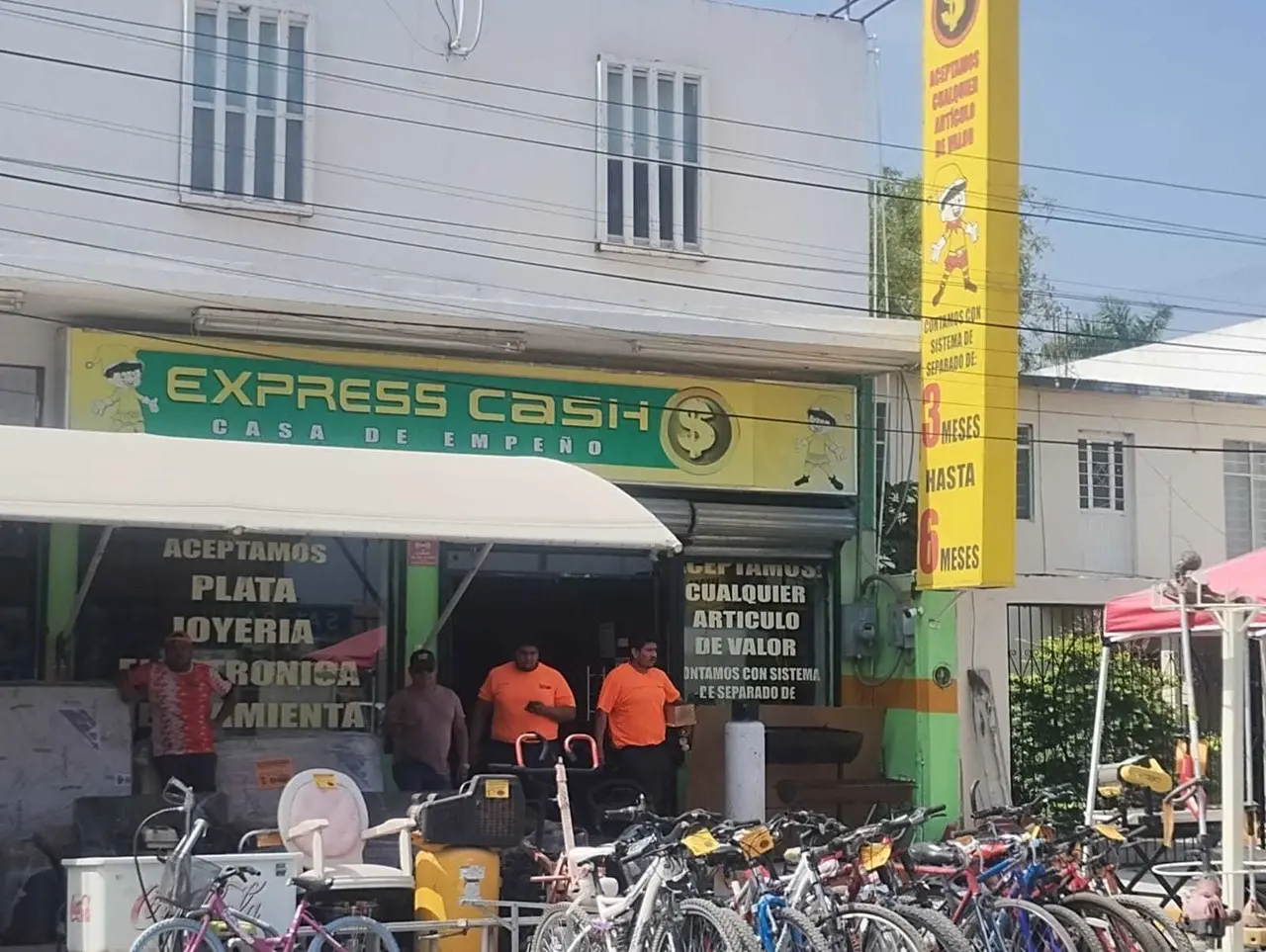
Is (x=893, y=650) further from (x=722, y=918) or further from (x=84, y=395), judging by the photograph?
(x=722, y=918)

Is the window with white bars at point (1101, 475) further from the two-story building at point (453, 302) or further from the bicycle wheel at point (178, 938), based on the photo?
the bicycle wheel at point (178, 938)

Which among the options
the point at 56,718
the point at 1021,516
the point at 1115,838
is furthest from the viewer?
the point at 1021,516

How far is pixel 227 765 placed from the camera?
41.2 ft

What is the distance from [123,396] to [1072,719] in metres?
9.50

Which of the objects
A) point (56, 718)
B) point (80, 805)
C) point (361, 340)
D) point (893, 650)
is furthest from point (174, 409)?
point (893, 650)

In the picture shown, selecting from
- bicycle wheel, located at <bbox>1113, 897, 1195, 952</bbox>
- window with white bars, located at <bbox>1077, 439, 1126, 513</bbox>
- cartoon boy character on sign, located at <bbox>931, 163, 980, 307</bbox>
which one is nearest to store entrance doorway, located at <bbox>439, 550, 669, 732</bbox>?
cartoon boy character on sign, located at <bbox>931, 163, 980, 307</bbox>

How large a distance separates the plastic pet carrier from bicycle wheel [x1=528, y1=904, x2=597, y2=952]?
1.81 feet

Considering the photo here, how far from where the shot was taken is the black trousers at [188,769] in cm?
1183

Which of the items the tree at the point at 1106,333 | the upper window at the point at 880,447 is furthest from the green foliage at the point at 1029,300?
the upper window at the point at 880,447

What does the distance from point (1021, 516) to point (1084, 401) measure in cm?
153

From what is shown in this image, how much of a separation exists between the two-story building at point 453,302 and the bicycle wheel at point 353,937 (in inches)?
224

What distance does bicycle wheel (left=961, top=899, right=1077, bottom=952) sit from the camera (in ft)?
26.5

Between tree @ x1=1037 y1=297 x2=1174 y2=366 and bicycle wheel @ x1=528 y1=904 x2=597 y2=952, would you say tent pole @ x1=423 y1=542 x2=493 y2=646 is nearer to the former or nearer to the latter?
bicycle wheel @ x1=528 y1=904 x2=597 y2=952

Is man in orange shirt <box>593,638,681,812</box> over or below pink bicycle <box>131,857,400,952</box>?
over
